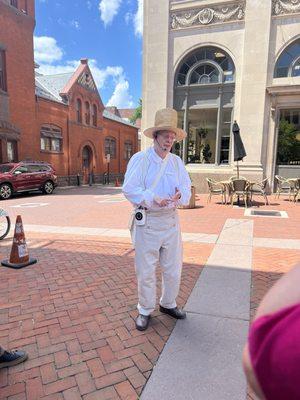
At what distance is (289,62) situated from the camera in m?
13.6

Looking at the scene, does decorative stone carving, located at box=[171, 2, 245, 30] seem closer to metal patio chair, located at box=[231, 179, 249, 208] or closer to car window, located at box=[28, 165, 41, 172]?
metal patio chair, located at box=[231, 179, 249, 208]

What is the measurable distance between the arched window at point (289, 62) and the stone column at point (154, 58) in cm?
496

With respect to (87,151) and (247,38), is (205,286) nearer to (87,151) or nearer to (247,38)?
(247,38)

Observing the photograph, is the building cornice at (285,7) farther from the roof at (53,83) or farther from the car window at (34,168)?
the roof at (53,83)

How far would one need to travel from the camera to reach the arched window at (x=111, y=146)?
3056 cm

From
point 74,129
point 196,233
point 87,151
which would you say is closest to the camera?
point 196,233

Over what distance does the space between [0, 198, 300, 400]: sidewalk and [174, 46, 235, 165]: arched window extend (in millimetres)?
9778

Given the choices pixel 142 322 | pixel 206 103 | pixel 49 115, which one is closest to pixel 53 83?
pixel 49 115

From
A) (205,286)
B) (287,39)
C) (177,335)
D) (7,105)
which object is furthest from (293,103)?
(7,105)

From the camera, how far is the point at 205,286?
4043 mm

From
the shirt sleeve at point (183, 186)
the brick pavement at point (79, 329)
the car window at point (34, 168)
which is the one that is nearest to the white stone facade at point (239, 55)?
the car window at point (34, 168)

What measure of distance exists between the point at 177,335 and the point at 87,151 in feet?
84.4

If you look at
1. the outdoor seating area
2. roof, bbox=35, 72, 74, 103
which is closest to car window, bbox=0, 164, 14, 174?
roof, bbox=35, 72, 74, 103

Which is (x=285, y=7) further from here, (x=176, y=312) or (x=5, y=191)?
(x=5, y=191)
